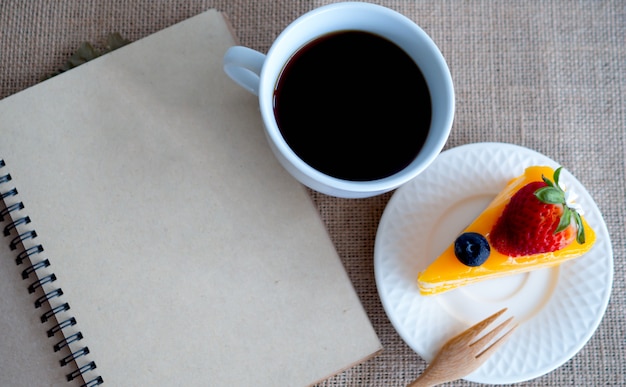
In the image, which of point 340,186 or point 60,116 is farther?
point 60,116

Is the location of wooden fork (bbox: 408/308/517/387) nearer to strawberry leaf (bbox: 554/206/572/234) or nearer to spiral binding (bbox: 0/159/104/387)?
strawberry leaf (bbox: 554/206/572/234)

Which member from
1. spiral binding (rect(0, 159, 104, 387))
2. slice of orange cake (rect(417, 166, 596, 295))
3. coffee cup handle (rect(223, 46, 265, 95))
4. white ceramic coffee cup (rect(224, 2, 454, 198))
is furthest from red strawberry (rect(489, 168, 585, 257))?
spiral binding (rect(0, 159, 104, 387))

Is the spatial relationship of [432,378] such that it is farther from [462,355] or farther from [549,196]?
[549,196]

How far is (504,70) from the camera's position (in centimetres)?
83

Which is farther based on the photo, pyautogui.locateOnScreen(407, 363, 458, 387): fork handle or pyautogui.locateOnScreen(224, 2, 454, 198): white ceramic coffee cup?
pyautogui.locateOnScreen(407, 363, 458, 387): fork handle

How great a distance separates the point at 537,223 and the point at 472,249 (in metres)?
0.08

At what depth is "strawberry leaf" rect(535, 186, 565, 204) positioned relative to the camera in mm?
647

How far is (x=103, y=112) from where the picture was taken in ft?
2.43

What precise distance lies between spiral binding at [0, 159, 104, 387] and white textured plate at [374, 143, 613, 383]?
1.34ft

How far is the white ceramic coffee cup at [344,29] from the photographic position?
23.3 inches

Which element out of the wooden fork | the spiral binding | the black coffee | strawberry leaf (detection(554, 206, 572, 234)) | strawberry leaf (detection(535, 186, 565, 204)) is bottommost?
the wooden fork

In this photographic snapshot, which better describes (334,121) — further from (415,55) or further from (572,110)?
(572,110)

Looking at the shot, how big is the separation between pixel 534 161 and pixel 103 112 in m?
0.61

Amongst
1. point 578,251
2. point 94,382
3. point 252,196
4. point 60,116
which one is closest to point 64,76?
point 60,116
